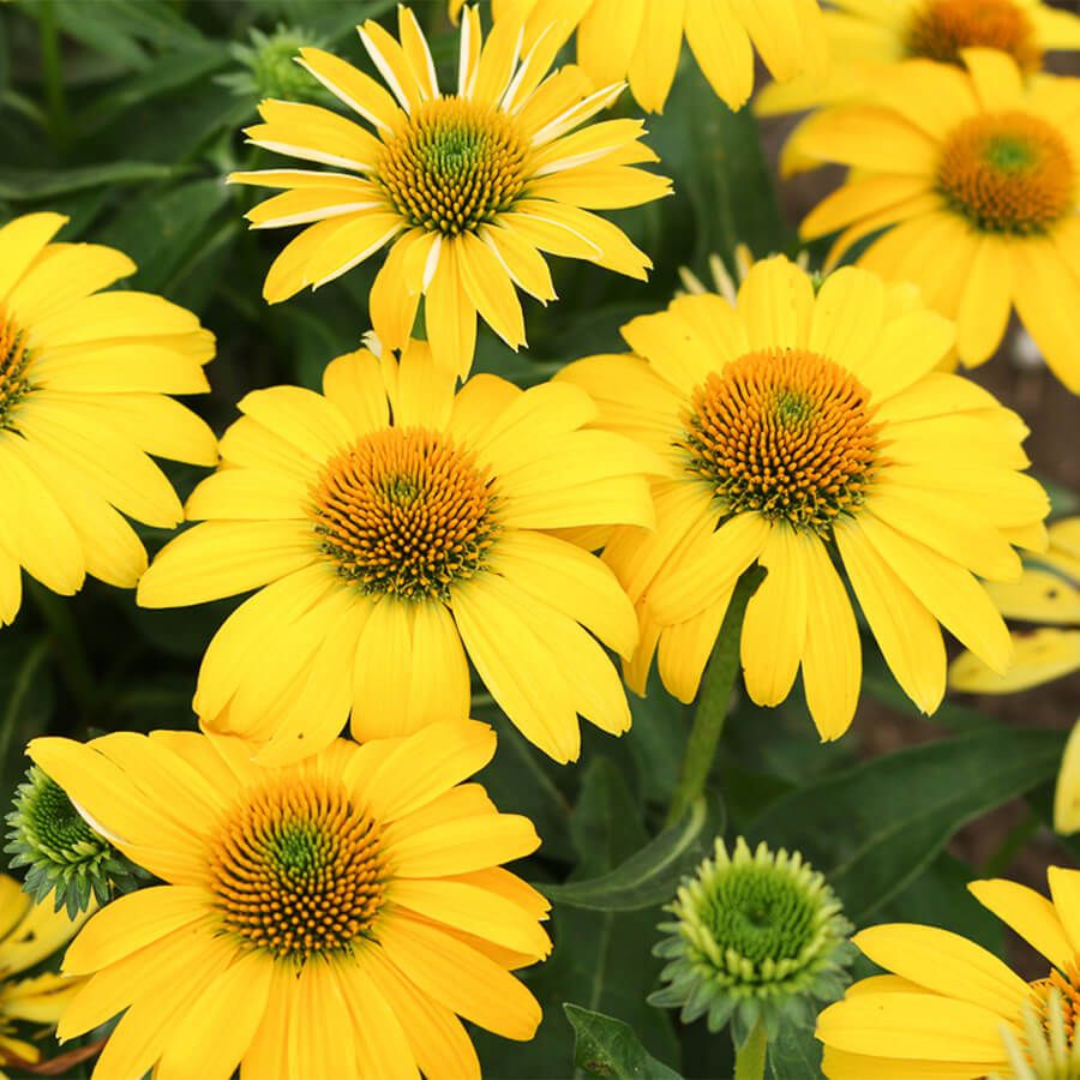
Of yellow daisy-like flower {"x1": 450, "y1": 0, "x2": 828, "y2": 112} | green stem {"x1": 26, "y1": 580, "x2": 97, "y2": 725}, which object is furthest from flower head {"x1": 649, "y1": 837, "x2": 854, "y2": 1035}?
green stem {"x1": 26, "y1": 580, "x2": 97, "y2": 725}

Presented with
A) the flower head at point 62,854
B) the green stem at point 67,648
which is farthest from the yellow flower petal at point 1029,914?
the green stem at point 67,648

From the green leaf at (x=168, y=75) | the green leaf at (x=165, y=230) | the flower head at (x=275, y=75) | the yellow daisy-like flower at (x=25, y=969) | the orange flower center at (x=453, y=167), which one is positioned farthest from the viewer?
the green leaf at (x=168, y=75)

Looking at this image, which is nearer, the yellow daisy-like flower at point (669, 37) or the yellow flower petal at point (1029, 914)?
the yellow flower petal at point (1029, 914)

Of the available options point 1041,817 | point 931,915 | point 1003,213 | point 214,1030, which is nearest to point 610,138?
point 1003,213

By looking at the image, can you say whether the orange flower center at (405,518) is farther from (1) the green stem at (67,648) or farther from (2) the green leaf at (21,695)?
(2) the green leaf at (21,695)

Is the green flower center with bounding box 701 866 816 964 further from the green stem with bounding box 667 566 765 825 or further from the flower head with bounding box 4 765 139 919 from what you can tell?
the flower head with bounding box 4 765 139 919
